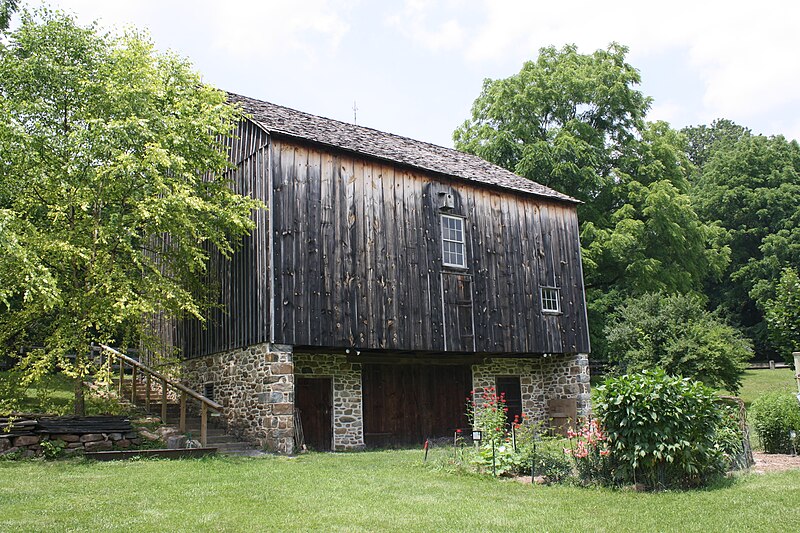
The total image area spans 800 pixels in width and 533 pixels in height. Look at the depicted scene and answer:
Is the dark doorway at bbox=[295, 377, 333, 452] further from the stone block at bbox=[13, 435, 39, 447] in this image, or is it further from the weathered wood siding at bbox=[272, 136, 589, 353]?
the stone block at bbox=[13, 435, 39, 447]

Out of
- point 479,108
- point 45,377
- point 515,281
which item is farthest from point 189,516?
point 479,108

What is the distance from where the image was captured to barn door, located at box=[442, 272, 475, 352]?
54.9ft

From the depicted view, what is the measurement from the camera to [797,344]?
13094mm

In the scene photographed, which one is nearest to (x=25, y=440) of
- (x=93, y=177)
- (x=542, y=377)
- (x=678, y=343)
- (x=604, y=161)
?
(x=93, y=177)

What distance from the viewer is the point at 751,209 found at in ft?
117

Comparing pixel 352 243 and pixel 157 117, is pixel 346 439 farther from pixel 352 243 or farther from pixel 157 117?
pixel 157 117

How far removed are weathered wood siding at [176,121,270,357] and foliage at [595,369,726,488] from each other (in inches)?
289

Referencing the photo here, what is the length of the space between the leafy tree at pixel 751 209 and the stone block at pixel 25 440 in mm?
31719

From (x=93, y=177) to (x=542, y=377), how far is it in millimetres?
12842

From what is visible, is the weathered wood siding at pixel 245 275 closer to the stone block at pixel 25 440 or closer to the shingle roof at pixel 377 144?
the shingle roof at pixel 377 144

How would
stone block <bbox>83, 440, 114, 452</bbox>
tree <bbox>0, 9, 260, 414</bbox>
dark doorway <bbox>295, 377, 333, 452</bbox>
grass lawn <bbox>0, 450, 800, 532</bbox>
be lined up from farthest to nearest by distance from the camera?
dark doorway <bbox>295, 377, 333, 452</bbox> → tree <bbox>0, 9, 260, 414</bbox> → stone block <bbox>83, 440, 114, 452</bbox> → grass lawn <bbox>0, 450, 800, 532</bbox>

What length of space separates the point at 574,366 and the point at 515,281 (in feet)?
10.3

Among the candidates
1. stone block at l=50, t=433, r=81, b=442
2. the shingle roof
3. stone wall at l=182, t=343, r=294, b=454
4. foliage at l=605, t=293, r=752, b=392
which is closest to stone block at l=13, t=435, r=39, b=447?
stone block at l=50, t=433, r=81, b=442

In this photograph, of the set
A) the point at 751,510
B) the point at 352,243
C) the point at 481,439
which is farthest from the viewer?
the point at 352,243
